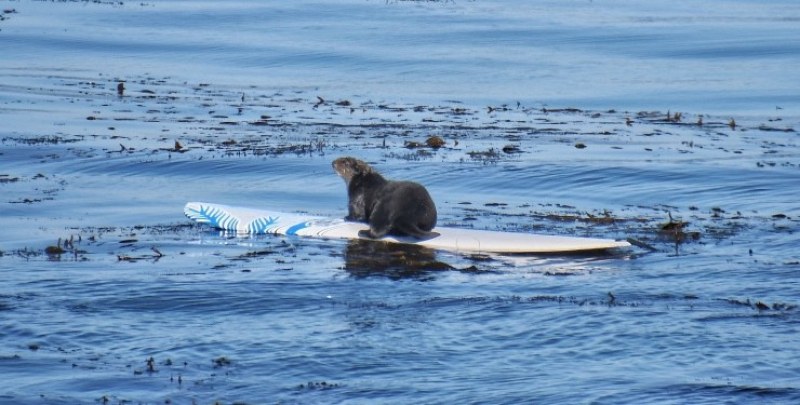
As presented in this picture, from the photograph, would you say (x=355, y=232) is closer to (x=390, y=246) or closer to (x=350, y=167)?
(x=390, y=246)

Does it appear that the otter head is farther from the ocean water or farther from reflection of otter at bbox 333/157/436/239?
the ocean water

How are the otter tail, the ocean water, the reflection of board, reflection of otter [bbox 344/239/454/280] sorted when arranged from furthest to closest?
Answer: the otter tail → the reflection of board → reflection of otter [bbox 344/239/454/280] → the ocean water

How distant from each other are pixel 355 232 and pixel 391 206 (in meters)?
0.45

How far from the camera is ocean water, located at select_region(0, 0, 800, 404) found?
8.15m

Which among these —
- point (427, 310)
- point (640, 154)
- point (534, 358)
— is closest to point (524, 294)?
point (427, 310)

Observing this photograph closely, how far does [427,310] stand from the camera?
9.53 metres

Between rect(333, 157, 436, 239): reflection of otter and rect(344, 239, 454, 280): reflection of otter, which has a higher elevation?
rect(333, 157, 436, 239): reflection of otter

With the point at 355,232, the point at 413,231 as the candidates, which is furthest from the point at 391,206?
the point at 355,232

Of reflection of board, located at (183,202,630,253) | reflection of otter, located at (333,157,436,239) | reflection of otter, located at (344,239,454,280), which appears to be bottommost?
reflection of otter, located at (344,239,454,280)

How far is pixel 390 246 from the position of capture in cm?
1220

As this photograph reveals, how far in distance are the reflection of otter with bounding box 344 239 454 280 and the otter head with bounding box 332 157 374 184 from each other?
91 centimetres

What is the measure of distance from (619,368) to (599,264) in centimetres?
304

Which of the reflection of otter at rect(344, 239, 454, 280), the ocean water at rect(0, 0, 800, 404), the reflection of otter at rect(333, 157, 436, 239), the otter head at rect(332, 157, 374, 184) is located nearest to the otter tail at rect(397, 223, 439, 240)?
the reflection of otter at rect(333, 157, 436, 239)

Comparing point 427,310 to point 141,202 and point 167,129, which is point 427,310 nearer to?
point 141,202
